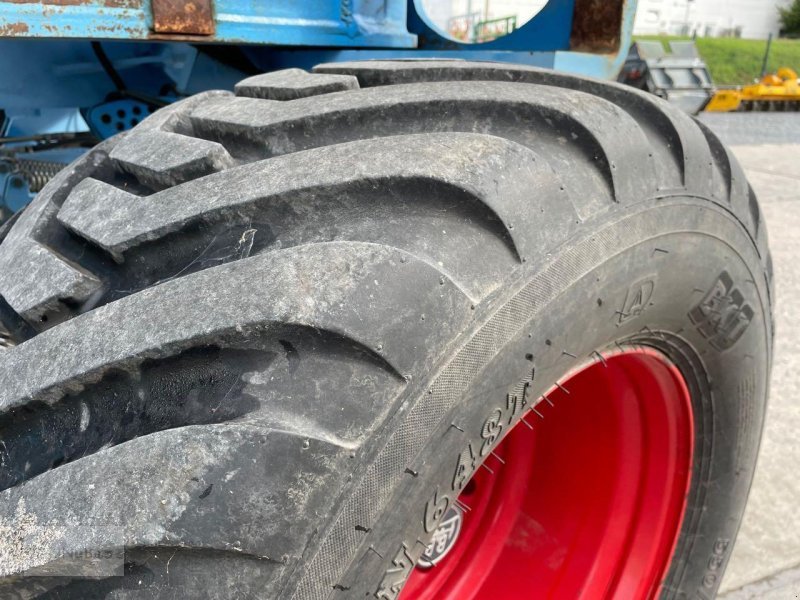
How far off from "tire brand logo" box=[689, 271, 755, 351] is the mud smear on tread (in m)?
0.68

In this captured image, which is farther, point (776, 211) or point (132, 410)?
point (776, 211)

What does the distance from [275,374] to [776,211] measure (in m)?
4.50

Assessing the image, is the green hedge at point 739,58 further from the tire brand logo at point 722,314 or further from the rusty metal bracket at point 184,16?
the rusty metal bracket at point 184,16

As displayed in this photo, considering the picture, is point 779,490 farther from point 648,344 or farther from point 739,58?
point 739,58

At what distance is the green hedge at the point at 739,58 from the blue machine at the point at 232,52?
1873cm

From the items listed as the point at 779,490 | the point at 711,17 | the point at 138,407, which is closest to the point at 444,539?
the point at 138,407

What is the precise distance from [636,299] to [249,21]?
82cm

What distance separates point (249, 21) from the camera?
127 centimetres

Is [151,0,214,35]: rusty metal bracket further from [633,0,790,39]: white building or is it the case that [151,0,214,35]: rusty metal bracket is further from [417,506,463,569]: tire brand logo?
[633,0,790,39]: white building

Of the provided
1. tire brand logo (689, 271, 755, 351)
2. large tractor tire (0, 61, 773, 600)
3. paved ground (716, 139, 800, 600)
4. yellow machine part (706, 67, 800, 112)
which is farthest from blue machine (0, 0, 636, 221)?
yellow machine part (706, 67, 800, 112)

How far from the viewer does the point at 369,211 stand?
72 cm

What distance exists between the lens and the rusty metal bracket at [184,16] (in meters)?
1.11

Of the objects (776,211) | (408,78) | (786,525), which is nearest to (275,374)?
(408,78)

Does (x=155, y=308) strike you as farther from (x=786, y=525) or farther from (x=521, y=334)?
(x=786, y=525)
